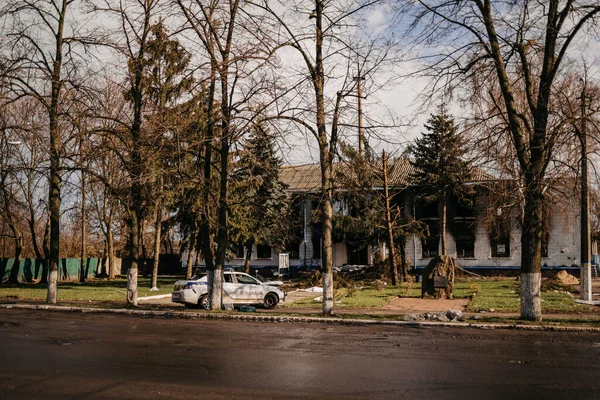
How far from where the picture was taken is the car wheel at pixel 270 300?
74.6 ft

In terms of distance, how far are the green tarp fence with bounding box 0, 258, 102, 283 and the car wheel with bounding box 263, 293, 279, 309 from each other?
24.1 metres

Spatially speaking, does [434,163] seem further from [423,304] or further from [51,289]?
[51,289]

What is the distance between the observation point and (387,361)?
1019 centimetres

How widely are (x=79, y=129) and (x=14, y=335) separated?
403 inches

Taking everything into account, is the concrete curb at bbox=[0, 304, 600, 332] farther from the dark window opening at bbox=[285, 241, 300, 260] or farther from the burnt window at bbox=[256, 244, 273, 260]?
the burnt window at bbox=[256, 244, 273, 260]

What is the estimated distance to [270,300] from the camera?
22828 mm

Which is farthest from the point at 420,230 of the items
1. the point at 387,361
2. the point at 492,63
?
the point at 387,361

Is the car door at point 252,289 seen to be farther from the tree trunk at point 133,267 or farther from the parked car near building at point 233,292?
the tree trunk at point 133,267

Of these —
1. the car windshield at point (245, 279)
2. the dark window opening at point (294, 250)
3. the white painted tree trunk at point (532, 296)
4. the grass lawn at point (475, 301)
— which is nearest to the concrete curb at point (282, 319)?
the white painted tree trunk at point (532, 296)

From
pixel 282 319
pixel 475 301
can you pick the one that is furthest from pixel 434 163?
pixel 282 319

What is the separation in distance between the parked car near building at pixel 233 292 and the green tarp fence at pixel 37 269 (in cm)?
2272

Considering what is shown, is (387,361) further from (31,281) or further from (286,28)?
(31,281)

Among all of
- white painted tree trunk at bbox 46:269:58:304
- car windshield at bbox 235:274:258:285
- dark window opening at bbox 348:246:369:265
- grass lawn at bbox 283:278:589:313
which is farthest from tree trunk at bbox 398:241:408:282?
white painted tree trunk at bbox 46:269:58:304

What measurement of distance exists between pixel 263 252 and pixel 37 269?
1832 cm
